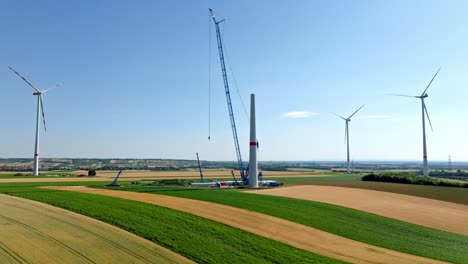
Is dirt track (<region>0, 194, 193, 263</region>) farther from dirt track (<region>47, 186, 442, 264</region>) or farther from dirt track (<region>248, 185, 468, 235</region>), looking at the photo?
dirt track (<region>248, 185, 468, 235</region>)

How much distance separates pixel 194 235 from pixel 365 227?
57.5 feet

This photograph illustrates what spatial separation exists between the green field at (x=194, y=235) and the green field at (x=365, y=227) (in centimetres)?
851

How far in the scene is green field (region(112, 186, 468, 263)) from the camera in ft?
97.7

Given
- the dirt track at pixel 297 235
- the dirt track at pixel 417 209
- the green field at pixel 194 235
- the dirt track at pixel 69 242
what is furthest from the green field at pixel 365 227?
the dirt track at pixel 69 242

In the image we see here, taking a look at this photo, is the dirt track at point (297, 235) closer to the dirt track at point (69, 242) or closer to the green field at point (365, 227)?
the green field at point (365, 227)

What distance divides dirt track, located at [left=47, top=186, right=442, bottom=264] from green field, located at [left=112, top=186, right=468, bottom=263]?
174cm

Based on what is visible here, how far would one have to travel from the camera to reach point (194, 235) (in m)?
26.4

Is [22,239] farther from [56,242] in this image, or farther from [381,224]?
[381,224]

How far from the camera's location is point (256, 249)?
81.6 ft

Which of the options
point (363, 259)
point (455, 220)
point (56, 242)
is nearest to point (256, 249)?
point (363, 259)

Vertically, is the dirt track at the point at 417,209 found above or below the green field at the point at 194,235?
below

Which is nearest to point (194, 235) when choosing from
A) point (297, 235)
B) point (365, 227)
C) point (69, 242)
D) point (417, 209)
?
point (69, 242)

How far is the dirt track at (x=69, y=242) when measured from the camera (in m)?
19.9

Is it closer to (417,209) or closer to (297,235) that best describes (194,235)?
(297,235)
